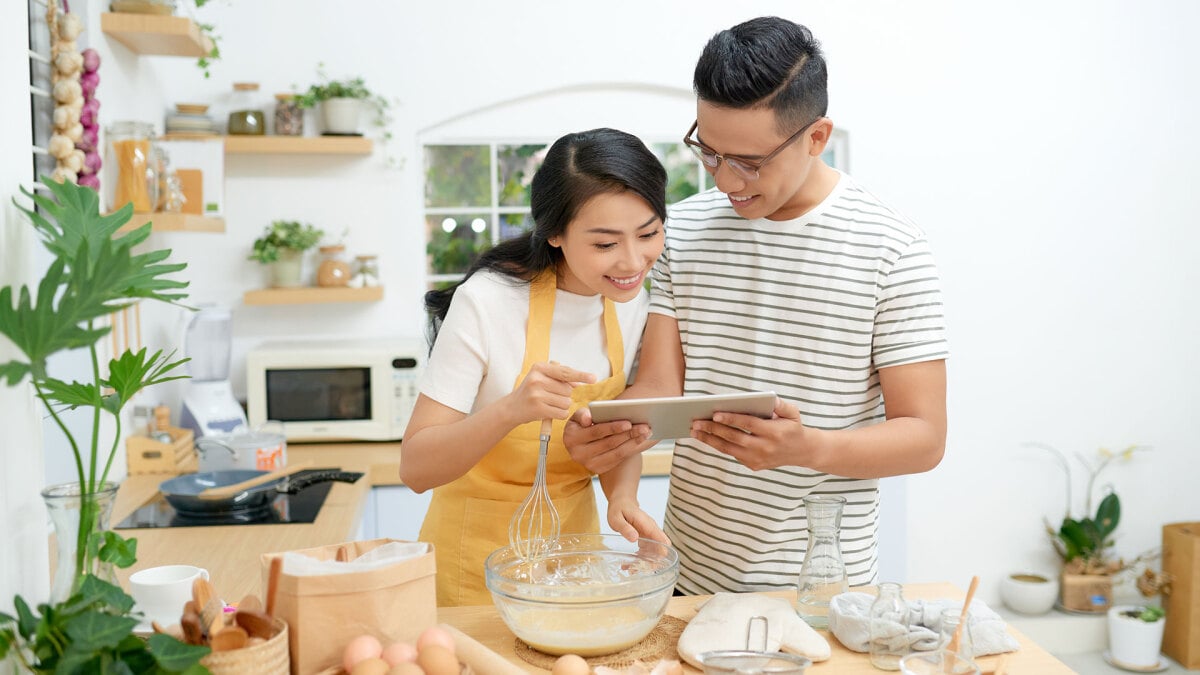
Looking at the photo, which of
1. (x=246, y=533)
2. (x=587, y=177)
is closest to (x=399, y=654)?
(x=587, y=177)

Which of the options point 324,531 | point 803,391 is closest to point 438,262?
point 324,531

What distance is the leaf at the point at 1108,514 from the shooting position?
13.6 ft

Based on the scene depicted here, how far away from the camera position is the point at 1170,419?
14.2ft

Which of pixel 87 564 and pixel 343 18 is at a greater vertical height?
pixel 343 18

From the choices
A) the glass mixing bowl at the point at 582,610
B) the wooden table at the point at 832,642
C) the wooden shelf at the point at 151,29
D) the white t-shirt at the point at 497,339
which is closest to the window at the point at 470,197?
the wooden shelf at the point at 151,29

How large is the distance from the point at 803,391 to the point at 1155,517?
3.23m

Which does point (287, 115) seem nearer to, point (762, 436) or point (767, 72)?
point (767, 72)

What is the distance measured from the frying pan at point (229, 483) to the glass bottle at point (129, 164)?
0.71 meters

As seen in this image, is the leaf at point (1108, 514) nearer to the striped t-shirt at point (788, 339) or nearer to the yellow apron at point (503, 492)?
the striped t-shirt at point (788, 339)

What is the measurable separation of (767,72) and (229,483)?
1.88 meters

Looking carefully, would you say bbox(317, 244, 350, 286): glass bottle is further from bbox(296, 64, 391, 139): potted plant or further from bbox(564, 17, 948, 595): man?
bbox(564, 17, 948, 595): man

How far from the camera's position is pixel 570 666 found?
1229 millimetres

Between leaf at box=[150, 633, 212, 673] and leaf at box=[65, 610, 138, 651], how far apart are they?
3cm

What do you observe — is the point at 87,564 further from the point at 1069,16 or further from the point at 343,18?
the point at 1069,16
